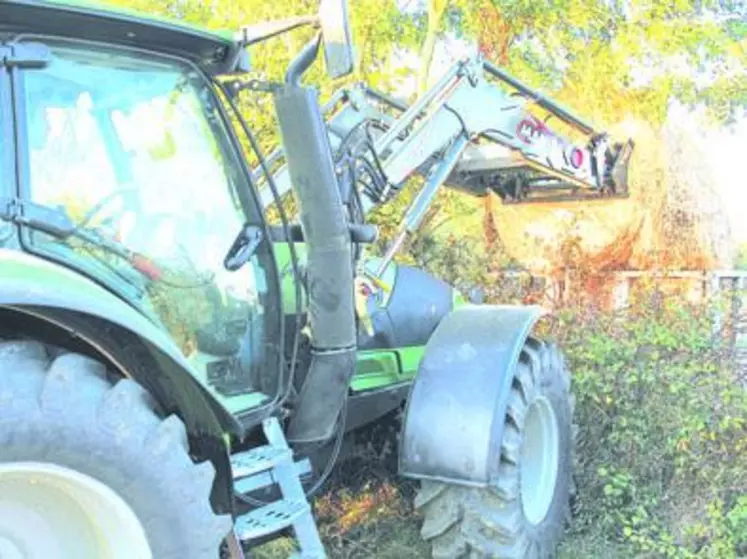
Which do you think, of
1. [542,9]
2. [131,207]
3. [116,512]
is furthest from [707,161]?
[116,512]

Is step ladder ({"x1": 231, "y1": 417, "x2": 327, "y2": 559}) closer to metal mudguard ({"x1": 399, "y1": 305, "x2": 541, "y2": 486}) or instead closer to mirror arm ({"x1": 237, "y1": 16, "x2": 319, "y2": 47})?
metal mudguard ({"x1": 399, "y1": 305, "x2": 541, "y2": 486})

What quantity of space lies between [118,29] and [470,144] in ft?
9.69

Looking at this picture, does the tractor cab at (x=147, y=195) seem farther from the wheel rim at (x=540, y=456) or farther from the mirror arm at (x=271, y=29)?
the wheel rim at (x=540, y=456)

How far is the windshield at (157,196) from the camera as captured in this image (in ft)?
9.57

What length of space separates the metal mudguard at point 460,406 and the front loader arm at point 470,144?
594 millimetres

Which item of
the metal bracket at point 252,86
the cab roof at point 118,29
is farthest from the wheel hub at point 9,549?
the metal bracket at point 252,86

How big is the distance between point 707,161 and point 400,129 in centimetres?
548

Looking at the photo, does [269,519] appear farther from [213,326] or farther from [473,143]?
[473,143]

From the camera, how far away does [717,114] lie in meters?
10.0

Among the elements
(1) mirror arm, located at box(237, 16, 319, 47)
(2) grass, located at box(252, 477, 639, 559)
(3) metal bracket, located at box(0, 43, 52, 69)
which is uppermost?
(1) mirror arm, located at box(237, 16, 319, 47)

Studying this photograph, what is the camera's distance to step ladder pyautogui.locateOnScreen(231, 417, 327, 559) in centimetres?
314

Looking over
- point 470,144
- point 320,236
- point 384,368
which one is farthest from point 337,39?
point 470,144

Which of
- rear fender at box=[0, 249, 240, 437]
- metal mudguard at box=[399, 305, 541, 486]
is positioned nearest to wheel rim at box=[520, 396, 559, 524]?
metal mudguard at box=[399, 305, 541, 486]

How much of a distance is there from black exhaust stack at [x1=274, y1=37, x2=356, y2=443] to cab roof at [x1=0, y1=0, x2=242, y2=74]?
0.28m
